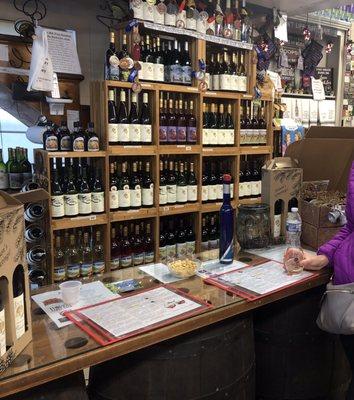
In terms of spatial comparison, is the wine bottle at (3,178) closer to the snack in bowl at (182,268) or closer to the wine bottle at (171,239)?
the wine bottle at (171,239)

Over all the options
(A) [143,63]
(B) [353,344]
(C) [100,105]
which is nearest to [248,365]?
(B) [353,344]

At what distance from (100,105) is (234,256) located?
172 centimetres

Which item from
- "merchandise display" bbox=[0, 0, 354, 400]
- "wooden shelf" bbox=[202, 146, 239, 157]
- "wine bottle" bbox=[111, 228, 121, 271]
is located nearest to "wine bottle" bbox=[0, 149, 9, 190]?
"merchandise display" bbox=[0, 0, 354, 400]

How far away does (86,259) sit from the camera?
3.29 m

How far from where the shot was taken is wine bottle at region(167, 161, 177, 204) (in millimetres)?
3502

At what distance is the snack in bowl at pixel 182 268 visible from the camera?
170 cm

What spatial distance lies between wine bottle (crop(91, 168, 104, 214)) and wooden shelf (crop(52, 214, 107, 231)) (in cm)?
5

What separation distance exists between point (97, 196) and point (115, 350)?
6.64ft

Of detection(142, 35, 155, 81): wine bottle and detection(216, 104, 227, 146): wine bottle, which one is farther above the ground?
detection(142, 35, 155, 81): wine bottle

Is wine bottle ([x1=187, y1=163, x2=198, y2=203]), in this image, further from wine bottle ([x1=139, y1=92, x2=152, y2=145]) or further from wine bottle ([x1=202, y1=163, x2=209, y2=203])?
wine bottle ([x1=139, y1=92, x2=152, y2=145])

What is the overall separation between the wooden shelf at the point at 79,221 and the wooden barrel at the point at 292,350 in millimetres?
1649

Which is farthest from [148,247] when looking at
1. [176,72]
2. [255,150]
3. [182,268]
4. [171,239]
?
[182,268]

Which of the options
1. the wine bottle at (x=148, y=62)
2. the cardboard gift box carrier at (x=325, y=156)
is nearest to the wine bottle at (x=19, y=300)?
the cardboard gift box carrier at (x=325, y=156)

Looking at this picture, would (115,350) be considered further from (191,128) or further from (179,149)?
(191,128)
